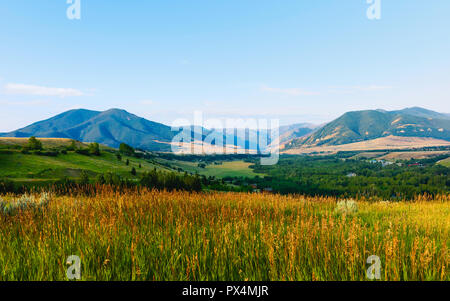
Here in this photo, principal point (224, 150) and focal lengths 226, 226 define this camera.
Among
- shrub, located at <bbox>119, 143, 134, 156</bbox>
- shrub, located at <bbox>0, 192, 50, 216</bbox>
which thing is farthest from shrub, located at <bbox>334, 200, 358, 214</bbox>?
shrub, located at <bbox>119, 143, 134, 156</bbox>

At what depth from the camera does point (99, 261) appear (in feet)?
13.1

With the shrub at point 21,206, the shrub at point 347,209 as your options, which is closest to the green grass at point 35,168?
the shrub at point 21,206

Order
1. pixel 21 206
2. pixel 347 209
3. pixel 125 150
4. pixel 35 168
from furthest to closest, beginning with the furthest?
pixel 125 150 < pixel 35 168 < pixel 347 209 < pixel 21 206

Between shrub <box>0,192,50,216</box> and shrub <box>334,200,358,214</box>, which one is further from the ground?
shrub <box>0,192,50,216</box>

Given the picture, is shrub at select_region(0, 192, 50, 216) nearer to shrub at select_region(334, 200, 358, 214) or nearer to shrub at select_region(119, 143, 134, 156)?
shrub at select_region(334, 200, 358, 214)

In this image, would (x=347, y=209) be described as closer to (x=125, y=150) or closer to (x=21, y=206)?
(x=21, y=206)

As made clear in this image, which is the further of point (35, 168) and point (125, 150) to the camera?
point (125, 150)

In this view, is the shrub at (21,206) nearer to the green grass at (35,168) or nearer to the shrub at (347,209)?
the shrub at (347,209)

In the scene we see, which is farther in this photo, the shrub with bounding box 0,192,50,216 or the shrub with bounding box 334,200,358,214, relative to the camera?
the shrub with bounding box 334,200,358,214

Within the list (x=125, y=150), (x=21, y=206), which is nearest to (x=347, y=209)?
(x=21, y=206)

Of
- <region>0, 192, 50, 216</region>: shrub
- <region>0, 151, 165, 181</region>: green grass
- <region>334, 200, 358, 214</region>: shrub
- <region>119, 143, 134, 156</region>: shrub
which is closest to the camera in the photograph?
<region>0, 192, 50, 216</region>: shrub

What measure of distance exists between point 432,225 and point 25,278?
10.7 metres

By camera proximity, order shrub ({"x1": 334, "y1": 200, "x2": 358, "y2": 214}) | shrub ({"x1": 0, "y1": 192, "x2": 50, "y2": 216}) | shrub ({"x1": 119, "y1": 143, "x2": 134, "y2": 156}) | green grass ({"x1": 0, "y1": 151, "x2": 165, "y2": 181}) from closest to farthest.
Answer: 1. shrub ({"x1": 0, "y1": 192, "x2": 50, "y2": 216})
2. shrub ({"x1": 334, "y1": 200, "x2": 358, "y2": 214})
3. green grass ({"x1": 0, "y1": 151, "x2": 165, "y2": 181})
4. shrub ({"x1": 119, "y1": 143, "x2": 134, "y2": 156})
